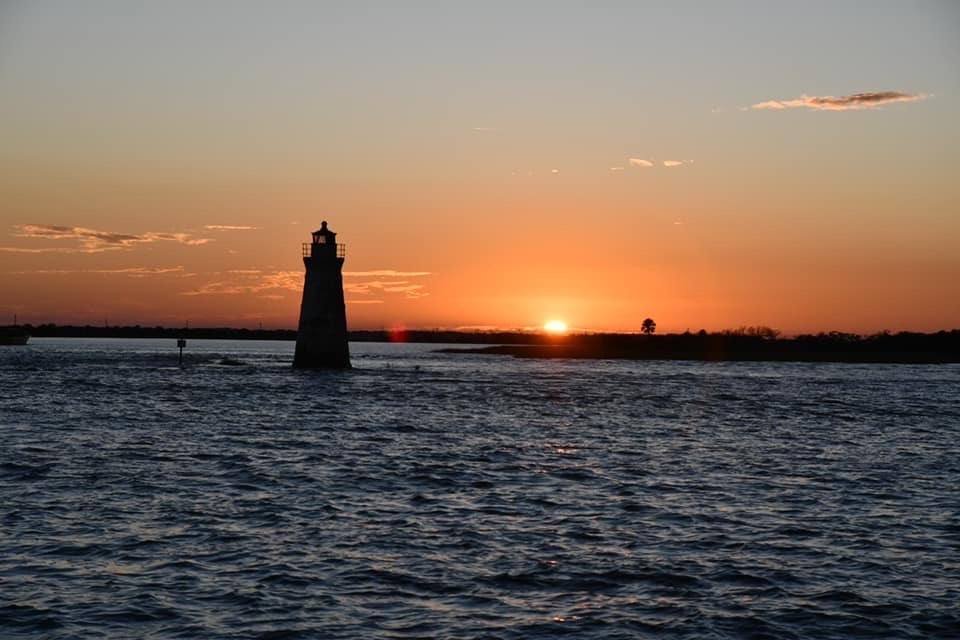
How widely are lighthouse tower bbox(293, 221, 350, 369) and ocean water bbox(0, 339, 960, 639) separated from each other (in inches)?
1135

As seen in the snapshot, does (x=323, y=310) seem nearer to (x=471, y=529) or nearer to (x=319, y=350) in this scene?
(x=319, y=350)

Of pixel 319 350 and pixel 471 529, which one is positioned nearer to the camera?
pixel 471 529

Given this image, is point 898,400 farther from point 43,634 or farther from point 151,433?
point 43,634

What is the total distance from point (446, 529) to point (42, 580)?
689 cm

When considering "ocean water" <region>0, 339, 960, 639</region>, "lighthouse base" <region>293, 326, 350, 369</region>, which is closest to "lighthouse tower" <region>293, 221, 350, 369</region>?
"lighthouse base" <region>293, 326, 350, 369</region>

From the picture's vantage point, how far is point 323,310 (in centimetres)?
7144

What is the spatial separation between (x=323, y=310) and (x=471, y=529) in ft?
177

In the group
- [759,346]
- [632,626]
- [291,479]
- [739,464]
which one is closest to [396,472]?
[291,479]

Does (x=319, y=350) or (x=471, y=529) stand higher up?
(x=319, y=350)

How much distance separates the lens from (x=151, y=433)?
35344 mm

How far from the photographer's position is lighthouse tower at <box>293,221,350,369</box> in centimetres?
7006

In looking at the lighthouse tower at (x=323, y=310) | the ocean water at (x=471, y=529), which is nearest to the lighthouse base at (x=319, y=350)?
the lighthouse tower at (x=323, y=310)

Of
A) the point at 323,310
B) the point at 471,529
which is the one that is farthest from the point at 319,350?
the point at 471,529

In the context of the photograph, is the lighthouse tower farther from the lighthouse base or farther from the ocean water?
the ocean water
